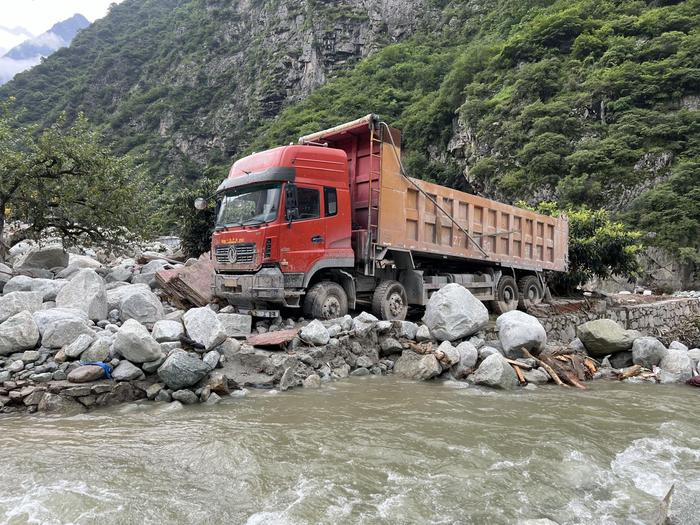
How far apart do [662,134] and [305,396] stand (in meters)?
33.5

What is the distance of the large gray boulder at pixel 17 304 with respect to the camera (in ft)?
21.0

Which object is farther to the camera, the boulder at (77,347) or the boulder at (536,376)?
the boulder at (536,376)

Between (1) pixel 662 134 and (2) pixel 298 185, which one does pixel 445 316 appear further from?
(1) pixel 662 134

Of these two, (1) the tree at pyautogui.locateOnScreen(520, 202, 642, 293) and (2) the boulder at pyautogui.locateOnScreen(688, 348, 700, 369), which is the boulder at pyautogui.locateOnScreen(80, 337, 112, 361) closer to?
(2) the boulder at pyautogui.locateOnScreen(688, 348, 700, 369)

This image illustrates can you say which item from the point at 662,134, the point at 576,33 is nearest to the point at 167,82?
the point at 576,33

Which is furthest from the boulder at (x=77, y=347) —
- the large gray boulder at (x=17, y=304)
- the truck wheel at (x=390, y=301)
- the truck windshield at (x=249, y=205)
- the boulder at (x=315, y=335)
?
the truck wheel at (x=390, y=301)

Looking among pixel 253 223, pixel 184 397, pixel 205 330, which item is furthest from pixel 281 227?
pixel 184 397

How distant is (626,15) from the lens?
40.7 metres

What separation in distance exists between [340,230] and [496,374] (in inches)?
146

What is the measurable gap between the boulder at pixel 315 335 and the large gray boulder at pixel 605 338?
549cm

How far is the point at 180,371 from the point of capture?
5477mm

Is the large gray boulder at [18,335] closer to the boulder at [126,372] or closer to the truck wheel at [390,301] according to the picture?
the boulder at [126,372]

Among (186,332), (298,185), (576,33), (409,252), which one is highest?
(576,33)

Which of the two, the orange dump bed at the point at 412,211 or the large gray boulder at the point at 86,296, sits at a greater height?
the orange dump bed at the point at 412,211
